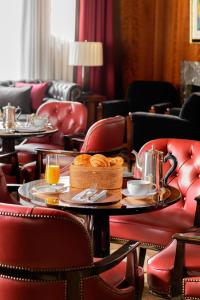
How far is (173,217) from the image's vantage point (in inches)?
136

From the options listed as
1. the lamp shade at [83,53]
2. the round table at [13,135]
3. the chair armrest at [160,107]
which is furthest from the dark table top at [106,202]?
the lamp shade at [83,53]

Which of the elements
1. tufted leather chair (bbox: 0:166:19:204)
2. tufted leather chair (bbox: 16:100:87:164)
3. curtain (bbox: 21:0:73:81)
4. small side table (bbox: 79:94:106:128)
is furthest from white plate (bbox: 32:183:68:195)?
curtain (bbox: 21:0:73:81)

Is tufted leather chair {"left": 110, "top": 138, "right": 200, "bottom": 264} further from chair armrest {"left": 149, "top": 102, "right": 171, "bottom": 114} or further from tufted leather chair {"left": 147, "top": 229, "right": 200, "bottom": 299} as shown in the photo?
chair armrest {"left": 149, "top": 102, "right": 171, "bottom": 114}

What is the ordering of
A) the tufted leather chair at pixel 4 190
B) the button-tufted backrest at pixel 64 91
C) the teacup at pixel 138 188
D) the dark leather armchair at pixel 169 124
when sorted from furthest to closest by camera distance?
the button-tufted backrest at pixel 64 91 < the dark leather armchair at pixel 169 124 < the tufted leather chair at pixel 4 190 < the teacup at pixel 138 188

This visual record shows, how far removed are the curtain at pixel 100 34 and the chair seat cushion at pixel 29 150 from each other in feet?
9.06

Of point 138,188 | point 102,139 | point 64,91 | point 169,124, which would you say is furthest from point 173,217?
point 64,91

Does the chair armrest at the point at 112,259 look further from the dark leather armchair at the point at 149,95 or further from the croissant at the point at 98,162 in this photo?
the dark leather armchair at the point at 149,95

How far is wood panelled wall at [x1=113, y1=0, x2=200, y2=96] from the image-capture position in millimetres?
8453

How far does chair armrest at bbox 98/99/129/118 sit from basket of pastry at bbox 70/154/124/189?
15.2 feet

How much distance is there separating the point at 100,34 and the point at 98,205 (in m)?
5.91

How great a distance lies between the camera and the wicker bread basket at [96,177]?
3.05 meters

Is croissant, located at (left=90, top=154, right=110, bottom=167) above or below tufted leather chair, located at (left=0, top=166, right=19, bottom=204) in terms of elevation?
above

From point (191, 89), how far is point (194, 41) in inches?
25.2

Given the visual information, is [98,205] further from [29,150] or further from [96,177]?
[29,150]
